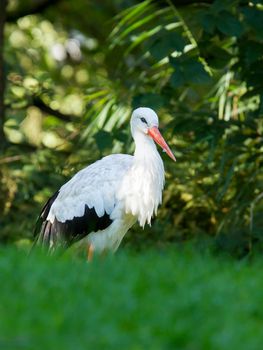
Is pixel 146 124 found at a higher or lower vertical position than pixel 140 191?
higher

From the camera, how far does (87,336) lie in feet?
13.6

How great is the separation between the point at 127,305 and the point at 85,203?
3.83 m

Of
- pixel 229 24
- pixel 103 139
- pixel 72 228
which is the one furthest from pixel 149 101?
pixel 72 228

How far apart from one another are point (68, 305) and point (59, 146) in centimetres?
733

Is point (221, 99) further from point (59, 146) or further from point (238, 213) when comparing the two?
point (59, 146)

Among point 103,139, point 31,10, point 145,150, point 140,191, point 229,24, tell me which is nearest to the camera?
point 140,191

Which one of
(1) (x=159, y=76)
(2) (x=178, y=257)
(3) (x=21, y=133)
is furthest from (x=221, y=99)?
(2) (x=178, y=257)

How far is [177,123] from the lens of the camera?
9992 millimetres

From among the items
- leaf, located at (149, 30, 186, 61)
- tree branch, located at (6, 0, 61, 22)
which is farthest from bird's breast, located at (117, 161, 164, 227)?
tree branch, located at (6, 0, 61, 22)

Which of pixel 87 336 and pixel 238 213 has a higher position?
pixel 87 336

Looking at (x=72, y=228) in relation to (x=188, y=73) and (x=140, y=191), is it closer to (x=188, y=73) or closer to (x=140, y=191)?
(x=140, y=191)

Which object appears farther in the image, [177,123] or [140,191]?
[177,123]

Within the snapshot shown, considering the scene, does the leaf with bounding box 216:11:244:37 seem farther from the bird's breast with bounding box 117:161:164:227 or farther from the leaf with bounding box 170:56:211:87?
the bird's breast with bounding box 117:161:164:227

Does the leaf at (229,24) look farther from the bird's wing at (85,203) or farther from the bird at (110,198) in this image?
the bird's wing at (85,203)
